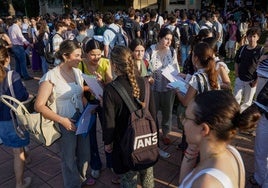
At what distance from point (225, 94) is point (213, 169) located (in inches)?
16.2

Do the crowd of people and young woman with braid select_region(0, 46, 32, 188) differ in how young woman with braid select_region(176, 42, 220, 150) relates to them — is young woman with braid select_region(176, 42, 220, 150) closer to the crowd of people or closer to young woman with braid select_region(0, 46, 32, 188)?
the crowd of people

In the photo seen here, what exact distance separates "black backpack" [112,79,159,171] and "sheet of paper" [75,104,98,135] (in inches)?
20.0

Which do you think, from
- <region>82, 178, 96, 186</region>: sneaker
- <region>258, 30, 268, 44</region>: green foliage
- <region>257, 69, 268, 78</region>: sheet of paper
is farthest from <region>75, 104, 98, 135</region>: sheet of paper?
<region>258, 30, 268, 44</region>: green foliage

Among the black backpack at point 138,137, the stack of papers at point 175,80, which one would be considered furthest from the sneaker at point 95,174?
the stack of papers at point 175,80

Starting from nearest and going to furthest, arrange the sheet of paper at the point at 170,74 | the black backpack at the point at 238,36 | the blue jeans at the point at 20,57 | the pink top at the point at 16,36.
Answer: the sheet of paper at the point at 170,74
the pink top at the point at 16,36
the blue jeans at the point at 20,57
the black backpack at the point at 238,36

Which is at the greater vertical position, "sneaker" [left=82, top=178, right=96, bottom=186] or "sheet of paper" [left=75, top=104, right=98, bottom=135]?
"sheet of paper" [left=75, top=104, right=98, bottom=135]

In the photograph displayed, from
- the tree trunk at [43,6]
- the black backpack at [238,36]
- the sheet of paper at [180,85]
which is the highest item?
the tree trunk at [43,6]

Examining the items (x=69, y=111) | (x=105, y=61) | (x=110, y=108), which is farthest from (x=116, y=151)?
(x=105, y=61)

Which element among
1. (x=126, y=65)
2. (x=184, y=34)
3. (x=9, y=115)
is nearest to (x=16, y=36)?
(x=184, y=34)

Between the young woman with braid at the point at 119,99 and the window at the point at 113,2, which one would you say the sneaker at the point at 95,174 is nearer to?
the young woman with braid at the point at 119,99

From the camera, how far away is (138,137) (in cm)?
221

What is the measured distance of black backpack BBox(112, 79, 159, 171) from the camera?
7.18 ft

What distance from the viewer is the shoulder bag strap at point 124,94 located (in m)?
2.16

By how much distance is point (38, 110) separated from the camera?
7.83 feet
